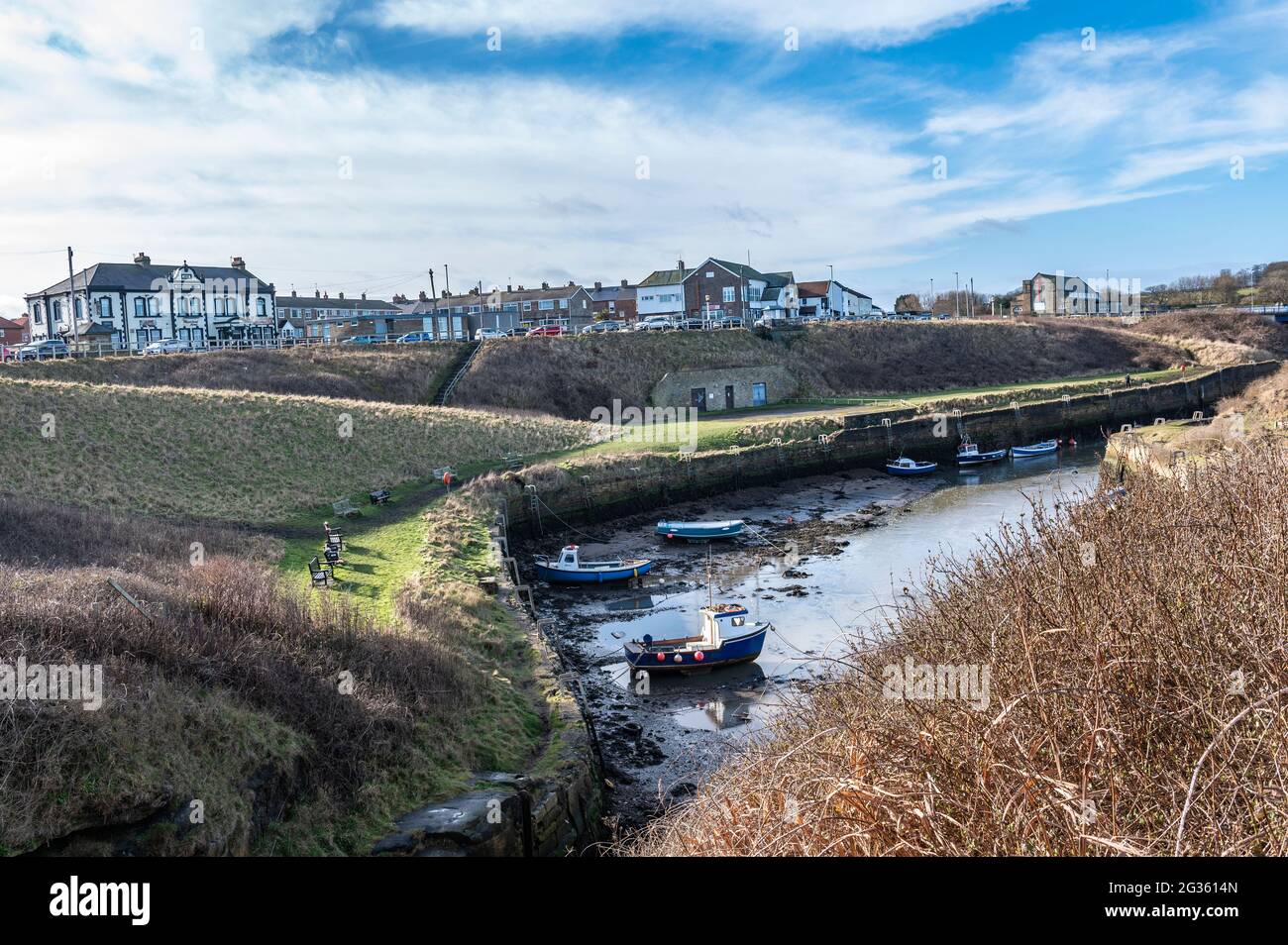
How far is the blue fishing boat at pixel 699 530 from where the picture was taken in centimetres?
3244

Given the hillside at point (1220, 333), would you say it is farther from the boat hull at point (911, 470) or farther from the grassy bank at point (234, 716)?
the grassy bank at point (234, 716)

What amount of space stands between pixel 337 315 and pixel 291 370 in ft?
168

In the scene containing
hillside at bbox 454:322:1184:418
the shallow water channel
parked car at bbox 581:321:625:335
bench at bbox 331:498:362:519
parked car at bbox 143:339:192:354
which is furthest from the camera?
parked car at bbox 581:321:625:335

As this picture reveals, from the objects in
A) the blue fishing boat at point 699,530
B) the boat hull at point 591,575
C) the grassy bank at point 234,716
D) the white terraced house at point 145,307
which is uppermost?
the white terraced house at point 145,307

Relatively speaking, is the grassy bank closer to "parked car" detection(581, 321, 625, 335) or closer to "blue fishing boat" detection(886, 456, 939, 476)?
"blue fishing boat" detection(886, 456, 939, 476)

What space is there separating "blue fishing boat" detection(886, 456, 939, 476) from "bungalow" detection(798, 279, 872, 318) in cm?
4870

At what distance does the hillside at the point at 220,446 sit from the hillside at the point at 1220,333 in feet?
196

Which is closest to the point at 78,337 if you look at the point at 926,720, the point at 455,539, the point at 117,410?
the point at 117,410

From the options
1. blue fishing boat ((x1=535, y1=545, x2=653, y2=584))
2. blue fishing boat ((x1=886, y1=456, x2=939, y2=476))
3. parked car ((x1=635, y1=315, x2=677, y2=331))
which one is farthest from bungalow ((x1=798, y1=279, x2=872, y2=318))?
blue fishing boat ((x1=535, y1=545, x2=653, y2=584))

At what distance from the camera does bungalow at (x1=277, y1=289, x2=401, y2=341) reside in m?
75.2

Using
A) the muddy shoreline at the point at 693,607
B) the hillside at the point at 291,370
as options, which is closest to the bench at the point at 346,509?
the muddy shoreline at the point at 693,607

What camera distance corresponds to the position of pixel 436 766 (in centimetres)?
1233

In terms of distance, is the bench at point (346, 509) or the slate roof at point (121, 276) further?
the slate roof at point (121, 276)

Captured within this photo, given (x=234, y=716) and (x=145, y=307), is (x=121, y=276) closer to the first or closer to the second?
(x=145, y=307)
